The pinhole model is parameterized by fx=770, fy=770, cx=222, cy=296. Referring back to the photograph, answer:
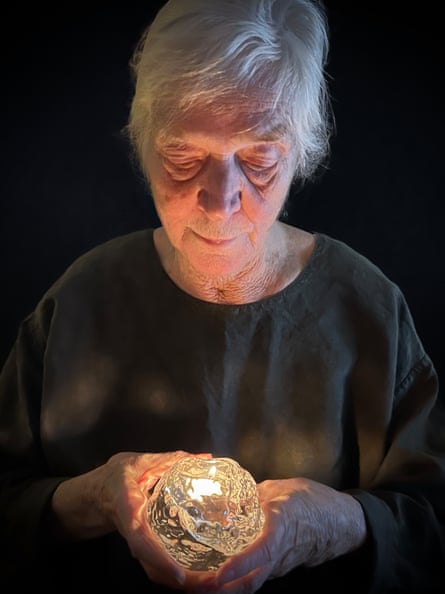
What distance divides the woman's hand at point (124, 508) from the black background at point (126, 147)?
0.50 meters

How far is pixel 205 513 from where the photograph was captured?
1104 millimetres

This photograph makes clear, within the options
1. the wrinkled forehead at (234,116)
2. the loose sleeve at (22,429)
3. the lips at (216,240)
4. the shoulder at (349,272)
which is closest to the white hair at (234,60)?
the wrinkled forehead at (234,116)

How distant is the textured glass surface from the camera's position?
1103 millimetres

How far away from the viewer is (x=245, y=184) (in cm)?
121

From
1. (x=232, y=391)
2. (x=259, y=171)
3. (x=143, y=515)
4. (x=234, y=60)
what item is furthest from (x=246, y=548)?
(x=234, y=60)

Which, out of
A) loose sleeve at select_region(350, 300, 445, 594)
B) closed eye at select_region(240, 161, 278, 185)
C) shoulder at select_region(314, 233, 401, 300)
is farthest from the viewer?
shoulder at select_region(314, 233, 401, 300)

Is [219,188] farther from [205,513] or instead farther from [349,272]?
[205,513]

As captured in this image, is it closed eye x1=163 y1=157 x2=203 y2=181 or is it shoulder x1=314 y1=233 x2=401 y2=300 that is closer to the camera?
closed eye x1=163 y1=157 x2=203 y2=181

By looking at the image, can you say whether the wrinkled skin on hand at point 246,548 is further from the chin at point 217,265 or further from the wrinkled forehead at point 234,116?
the wrinkled forehead at point 234,116

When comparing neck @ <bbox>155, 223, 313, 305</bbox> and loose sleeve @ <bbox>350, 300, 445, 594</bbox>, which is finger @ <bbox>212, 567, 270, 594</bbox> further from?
neck @ <bbox>155, 223, 313, 305</bbox>

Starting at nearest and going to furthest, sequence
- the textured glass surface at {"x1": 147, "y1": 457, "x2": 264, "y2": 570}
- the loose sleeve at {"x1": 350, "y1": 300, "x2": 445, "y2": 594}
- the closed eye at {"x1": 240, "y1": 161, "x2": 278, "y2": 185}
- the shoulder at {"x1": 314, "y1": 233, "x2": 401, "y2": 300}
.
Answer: the textured glass surface at {"x1": 147, "y1": 457, "x2": 264, "y2": 570} < the closed eye at {"x1": 240, "y1": 161, "x2": 278, "y2": 185} < the loose sleeve at {"x1": 350, "y1": 300, "x2": 445, "y2": 594} < the shoulder at {"x1": 314, "y1": 233, "x2": 401, "y2": 300}

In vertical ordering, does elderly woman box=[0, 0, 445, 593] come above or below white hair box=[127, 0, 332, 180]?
below

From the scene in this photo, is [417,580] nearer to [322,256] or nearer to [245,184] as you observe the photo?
[322,256]

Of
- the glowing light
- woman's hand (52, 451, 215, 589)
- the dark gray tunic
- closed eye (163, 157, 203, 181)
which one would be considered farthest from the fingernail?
closed eye (163, 157, 203, 181)
